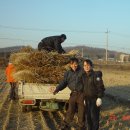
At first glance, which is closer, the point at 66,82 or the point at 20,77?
the point at 66,82

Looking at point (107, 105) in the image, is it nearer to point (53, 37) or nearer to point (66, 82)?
point (53, 37)

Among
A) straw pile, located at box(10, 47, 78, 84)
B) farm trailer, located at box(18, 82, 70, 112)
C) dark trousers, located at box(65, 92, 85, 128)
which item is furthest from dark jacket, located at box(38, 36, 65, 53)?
dark trousers, located at box(65, 92, 85, 128)

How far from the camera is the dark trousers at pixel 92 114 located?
29.0ft

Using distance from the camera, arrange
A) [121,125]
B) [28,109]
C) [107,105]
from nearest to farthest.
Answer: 1. [121,125]
2. [28,109]
3. [107,105]

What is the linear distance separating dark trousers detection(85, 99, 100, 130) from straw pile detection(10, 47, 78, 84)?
3924 mm

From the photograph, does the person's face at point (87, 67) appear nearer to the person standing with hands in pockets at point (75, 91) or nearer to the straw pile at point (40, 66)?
the person standing with hands in pockets at point (75, 91)

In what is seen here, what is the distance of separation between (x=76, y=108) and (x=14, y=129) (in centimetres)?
173

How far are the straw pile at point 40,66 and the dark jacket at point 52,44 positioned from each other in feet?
3.07

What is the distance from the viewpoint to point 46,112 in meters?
13.7

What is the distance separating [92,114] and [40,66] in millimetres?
4461

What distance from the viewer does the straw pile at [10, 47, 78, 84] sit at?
1270cm

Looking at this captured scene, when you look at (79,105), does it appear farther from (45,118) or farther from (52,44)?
(52,44)

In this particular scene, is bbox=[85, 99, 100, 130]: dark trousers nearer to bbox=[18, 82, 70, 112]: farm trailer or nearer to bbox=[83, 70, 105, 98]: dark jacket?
bbox=[83, 70, 105, 98]: dark jacket

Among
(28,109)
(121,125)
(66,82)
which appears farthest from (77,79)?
(28,109)
